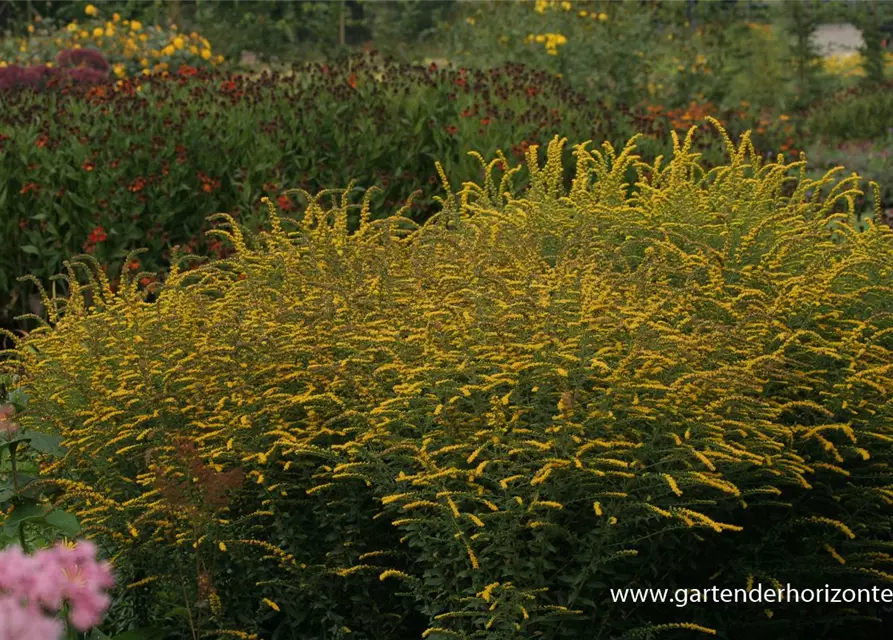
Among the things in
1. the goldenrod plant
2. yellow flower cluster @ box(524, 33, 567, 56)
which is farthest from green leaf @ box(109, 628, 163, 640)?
yellow flower cluster @ box(524, 33, 567, 56)

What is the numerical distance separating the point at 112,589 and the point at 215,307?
0.95 metres

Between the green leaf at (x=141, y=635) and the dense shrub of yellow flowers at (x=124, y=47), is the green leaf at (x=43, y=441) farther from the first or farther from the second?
the dense shrub of yellow flowers at (x=124, y=47)

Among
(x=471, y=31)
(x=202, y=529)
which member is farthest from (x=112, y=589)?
(x=471, y=31)

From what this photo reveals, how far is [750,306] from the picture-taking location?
381cm

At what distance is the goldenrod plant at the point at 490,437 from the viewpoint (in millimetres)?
3330

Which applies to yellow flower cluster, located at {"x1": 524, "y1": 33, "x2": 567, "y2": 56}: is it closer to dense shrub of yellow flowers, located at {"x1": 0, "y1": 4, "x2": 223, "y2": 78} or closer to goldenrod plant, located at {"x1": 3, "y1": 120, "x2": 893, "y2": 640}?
dense shrub of yellow flowers, located at {"x1": 0, "y1": 4, "x2": 223, "y2": 78}

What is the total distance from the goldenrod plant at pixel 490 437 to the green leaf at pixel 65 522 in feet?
0.43

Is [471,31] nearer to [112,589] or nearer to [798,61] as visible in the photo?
[798,61]

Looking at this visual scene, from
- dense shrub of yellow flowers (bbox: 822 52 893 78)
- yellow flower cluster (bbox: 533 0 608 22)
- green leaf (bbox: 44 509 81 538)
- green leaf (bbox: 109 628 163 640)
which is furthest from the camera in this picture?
dense shrub of yellow flowers (bbox: 822 52 893 78)

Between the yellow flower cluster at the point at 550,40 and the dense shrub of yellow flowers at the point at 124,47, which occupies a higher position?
the yellow flower cluster at the point at 550,40

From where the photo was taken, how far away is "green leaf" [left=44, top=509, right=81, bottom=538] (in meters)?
3.50

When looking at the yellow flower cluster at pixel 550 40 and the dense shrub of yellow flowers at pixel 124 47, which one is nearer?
the yellow flower cluster at pixel 550 40

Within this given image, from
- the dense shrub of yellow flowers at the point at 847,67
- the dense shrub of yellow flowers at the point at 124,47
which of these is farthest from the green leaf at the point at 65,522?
the dense shrub of yellow flowers at the point at 847,67

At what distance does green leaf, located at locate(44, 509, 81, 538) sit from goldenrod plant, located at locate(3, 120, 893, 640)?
0.43 feet
